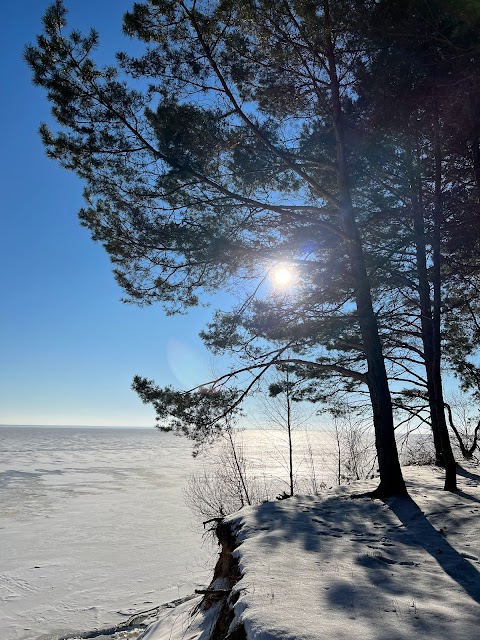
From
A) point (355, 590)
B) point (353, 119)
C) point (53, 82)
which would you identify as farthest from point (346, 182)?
point (355, 590)

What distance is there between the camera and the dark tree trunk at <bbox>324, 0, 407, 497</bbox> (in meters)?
7.66

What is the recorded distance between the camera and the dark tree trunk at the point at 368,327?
766 centimetres

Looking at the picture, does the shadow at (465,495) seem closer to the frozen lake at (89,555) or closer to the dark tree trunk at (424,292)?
the dark tree trunk at (424,292)

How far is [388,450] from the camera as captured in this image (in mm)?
7680

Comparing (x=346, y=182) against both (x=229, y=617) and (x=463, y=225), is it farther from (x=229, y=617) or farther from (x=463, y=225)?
(x=229, y=617)

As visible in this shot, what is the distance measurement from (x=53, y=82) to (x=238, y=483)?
14447mm

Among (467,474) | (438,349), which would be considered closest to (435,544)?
(438,349)

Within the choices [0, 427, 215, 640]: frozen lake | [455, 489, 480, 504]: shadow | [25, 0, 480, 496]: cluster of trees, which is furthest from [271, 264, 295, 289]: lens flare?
[0, 427, 215, 640]: frozen lake

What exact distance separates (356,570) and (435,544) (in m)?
1.37

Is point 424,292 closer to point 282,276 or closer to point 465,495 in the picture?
point 282,276

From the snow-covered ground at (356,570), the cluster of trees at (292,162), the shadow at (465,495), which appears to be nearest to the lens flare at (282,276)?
the cluster of trees at (292,162)

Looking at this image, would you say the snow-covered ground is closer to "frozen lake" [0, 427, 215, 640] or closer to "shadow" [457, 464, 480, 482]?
"shadow" [457, 464, 480, 482]

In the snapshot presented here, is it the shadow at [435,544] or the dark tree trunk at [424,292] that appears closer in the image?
the shadow at [435,544]

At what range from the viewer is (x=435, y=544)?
4.98 metres
